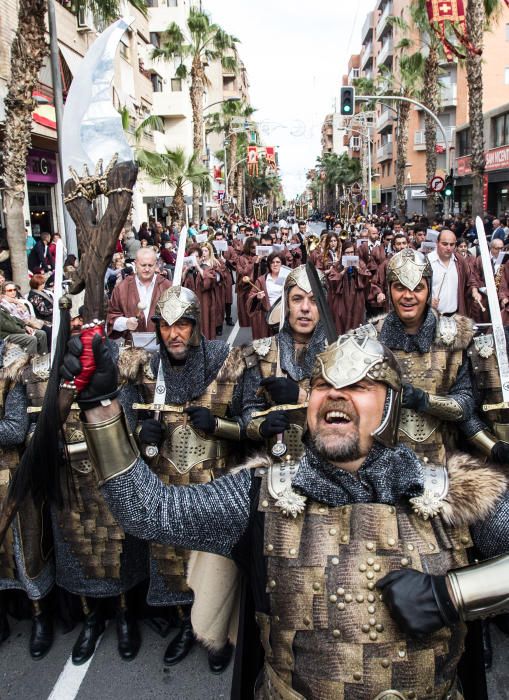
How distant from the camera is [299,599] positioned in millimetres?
1892

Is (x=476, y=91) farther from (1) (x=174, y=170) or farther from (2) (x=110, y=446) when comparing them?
(2) (x=110, y=446)

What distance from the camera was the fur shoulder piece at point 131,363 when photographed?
3.80 metres

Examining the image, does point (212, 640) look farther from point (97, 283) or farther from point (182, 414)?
point (97, 283)

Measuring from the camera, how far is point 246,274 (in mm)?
12828

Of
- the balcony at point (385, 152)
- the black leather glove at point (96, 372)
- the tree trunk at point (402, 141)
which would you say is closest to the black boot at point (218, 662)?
the black leather glove at point (96, 372)

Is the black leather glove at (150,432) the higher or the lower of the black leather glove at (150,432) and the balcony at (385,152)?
the lower

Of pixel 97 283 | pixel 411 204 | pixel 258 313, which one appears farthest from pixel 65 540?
pixel 411 204

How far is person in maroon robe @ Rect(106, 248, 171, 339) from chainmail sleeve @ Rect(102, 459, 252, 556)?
380 centimetres

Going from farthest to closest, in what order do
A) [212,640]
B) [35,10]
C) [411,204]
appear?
[411,204], [35,10], [212,640]

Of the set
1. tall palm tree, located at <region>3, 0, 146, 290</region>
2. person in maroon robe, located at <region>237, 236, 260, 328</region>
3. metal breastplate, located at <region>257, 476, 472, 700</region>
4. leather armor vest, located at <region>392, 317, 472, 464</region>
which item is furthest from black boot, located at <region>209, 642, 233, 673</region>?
tall palm tree, located at <region>3, 0, 146, 290</region>

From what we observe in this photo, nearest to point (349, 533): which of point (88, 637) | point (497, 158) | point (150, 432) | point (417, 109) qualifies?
point (150, 432)

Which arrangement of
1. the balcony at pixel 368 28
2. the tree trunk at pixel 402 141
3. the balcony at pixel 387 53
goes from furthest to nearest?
the balcony at pixel 368 28
the balcony at pixel 387 53
the tree trunk at pixel 402 141

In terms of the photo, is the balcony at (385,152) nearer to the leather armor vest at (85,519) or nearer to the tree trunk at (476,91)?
the tree trunk at (476,91)

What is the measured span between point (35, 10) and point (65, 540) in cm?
1062
